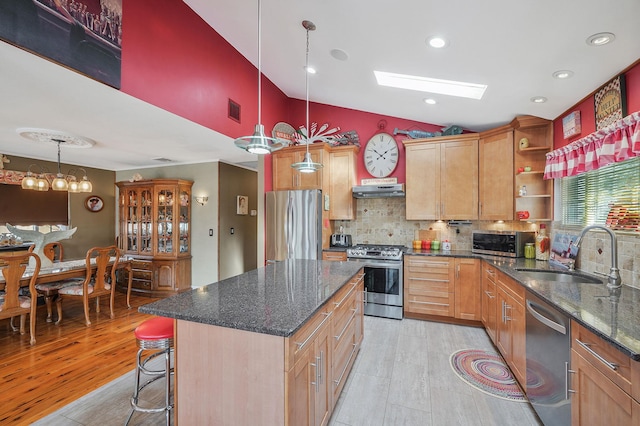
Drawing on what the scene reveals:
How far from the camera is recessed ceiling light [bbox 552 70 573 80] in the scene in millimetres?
2104

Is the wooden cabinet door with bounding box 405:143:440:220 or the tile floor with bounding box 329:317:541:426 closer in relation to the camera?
the tile floor with bounding box 329:317:541:426

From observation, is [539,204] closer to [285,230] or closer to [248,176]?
[285,230]

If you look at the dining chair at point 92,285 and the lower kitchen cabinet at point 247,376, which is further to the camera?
the dining chair at point 92,285

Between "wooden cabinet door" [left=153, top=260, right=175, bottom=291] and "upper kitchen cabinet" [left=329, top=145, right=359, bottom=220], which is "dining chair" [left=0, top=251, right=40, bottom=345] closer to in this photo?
"wooden cabinet door" [left=153, top=260, right=175, bottom=291]

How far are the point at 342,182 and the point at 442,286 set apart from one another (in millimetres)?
1932

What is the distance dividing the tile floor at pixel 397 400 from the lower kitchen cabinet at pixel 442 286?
Result: 0.59 meters

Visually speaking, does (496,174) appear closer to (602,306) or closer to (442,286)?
(442,286)

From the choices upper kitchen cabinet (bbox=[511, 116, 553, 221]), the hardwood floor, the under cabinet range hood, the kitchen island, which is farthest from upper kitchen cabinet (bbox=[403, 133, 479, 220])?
the hardwood floor

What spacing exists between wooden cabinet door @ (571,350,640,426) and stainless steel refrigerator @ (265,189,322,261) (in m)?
2.90

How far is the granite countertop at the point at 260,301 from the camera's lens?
1.27 metres

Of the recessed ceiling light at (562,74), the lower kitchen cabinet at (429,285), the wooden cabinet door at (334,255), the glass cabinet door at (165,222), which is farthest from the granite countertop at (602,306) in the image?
the glass cabinet door at (165,222)

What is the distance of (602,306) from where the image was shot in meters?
1.51

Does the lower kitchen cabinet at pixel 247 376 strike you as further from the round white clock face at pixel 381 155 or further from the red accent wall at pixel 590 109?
the round white clock face at pixel 381 155

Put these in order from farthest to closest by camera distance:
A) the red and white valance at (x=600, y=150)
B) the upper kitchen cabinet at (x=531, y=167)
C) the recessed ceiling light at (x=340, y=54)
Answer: the upper kitchen cabinet at (x=531, y=167)
the recessed ceiling light at (x=340, y=54)
the red and white valance at (x=600, y=150)
